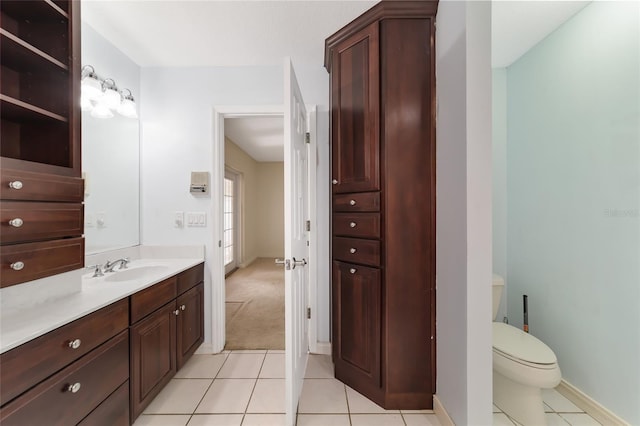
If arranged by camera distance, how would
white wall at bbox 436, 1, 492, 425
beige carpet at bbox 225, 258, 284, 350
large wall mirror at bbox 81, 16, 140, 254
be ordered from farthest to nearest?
beige carpet at bbox 225, 258, 284, 350
large wall mirror at bbox 81, 16, 140, 254
white wall at bbox 436, 1, 492, 425

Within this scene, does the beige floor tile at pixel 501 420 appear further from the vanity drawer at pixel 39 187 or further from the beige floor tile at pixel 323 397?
the vanity drawer at pixel 39 187

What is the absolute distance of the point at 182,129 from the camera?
219 cm

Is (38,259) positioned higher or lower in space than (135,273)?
higher

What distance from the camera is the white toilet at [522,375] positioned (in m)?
1.30

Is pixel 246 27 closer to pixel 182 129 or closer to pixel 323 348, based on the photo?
pixel 182 129

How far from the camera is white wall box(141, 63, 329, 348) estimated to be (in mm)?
2180

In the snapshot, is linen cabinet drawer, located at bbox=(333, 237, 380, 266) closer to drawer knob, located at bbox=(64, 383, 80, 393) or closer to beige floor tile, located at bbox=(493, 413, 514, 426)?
beige floor tile, located at bbox=(493, 413, 514, 426)

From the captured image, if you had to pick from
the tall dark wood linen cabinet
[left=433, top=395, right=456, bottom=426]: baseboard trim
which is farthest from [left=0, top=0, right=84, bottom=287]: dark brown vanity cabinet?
[left=433, top=395, right=456, bottom=426]: baseboard trim

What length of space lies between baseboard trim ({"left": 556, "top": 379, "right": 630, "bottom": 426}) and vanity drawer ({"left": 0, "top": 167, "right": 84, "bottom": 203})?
2.93 meters

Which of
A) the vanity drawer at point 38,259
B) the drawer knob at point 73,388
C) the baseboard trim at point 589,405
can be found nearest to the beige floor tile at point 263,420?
the drawer knob at point 73,388

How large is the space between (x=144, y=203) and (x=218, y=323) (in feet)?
3.99

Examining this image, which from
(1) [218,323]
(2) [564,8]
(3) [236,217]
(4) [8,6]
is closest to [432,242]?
(2) [564,8]

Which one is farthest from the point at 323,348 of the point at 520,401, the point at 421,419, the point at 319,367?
the point at 520,401

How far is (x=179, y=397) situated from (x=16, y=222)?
1.36 meters
